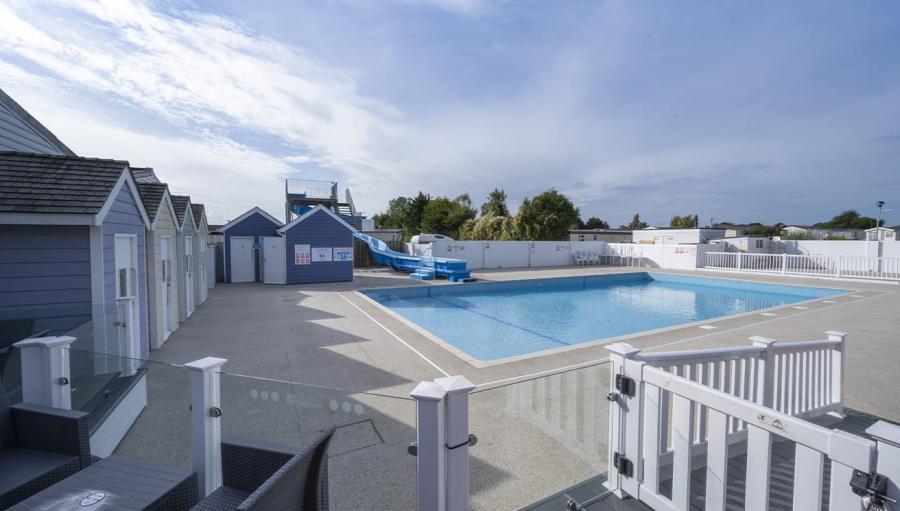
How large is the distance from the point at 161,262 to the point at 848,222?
8786 cm

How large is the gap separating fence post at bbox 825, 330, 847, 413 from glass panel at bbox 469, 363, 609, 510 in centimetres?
277

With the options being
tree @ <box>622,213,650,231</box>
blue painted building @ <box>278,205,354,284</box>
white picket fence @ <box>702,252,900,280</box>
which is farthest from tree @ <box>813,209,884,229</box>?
blue painted building @ <box>278,205,354,284</box>

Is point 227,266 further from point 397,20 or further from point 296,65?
point 397,20

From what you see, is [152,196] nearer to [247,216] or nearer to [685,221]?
[247,216]

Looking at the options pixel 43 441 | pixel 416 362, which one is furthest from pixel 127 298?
pixel 416 362

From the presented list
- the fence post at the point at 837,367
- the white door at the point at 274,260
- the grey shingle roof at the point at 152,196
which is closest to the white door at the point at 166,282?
the grey shingle roof at the point at 152,196

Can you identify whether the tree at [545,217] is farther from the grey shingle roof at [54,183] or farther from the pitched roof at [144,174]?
the grey shingle roof at [54,183]

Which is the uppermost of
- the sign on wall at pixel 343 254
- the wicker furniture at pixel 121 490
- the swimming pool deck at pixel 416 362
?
the sign on wall at pixel 343 254

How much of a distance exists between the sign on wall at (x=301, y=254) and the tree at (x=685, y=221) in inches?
1951

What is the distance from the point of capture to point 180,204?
→ 27.7 feet

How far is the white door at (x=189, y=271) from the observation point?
27.4 ft

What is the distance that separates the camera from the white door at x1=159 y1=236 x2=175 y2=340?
636cm

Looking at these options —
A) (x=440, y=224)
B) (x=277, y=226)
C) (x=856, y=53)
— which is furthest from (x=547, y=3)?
(x=440, y=224)

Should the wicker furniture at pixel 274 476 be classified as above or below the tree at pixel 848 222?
below
